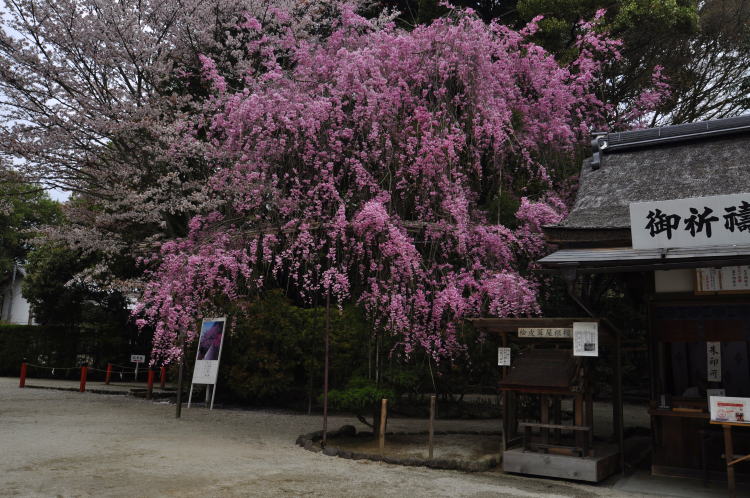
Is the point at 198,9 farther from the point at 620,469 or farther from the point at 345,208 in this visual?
the point at 620,469

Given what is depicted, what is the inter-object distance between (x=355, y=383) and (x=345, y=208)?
3.14 meters

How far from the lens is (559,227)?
745cm

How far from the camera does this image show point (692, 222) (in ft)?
20.0

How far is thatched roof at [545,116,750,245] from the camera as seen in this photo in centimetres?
741

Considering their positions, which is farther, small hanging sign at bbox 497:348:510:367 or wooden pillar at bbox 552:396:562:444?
small hanging sign at bbox 497:348:510:367

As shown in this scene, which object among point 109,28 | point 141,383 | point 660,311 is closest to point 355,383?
point 660,311

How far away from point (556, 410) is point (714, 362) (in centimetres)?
207

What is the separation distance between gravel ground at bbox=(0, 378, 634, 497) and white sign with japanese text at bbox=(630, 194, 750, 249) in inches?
116

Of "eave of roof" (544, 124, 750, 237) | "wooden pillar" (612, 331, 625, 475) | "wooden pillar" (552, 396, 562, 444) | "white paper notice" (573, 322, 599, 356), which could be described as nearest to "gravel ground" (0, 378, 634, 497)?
"wooden pillar" (552, 396, 562, 444)

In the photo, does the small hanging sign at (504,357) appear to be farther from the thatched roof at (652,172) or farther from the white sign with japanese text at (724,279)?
the white sign with japanese text at (724,279)

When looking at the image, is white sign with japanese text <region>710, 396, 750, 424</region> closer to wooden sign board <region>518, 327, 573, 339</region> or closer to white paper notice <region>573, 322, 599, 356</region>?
white paper notice <region>573, 322, 599, 356</region>

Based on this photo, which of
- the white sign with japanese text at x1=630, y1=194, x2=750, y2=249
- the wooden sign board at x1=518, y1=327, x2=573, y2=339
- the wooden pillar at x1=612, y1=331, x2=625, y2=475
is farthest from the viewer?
the wooden pillar at x1=612, y1=331, x2=625, y2=475

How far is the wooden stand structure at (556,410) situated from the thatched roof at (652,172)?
1366 millimetres

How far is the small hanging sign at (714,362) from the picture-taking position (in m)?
7.15
